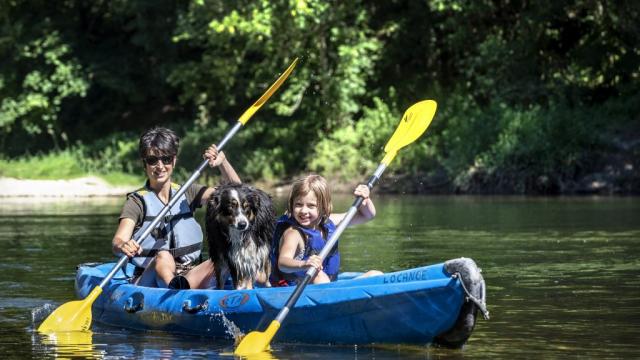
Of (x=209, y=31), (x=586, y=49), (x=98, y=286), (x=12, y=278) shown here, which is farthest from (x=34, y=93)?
(x=98, y=286)

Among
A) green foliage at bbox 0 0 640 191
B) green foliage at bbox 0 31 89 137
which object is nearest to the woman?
green foliage at bbox 0 0 640 191

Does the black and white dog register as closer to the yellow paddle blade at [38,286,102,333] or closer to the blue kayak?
the blue kayak

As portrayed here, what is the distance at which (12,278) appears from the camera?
11.0 meters

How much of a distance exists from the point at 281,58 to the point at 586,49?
5.56m

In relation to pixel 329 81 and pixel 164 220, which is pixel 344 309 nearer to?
pixel 164 220

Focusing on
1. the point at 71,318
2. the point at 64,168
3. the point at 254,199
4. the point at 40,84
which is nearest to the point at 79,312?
the point at 71,318

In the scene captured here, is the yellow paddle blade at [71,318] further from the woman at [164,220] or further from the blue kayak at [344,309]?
the woman at [164,220]

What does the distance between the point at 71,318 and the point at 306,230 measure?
1.64 m

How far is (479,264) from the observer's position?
36.9 feet

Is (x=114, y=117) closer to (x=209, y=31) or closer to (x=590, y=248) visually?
(x=209, y=31)

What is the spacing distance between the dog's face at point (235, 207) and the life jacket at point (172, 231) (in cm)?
68

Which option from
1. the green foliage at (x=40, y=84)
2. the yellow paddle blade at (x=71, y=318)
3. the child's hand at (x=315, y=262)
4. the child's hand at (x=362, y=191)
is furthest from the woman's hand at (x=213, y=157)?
the green foliage at (x=40, y=84)

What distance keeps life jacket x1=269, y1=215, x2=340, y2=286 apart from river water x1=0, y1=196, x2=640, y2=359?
1.78ft

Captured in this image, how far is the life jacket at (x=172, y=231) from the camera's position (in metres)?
8.41
